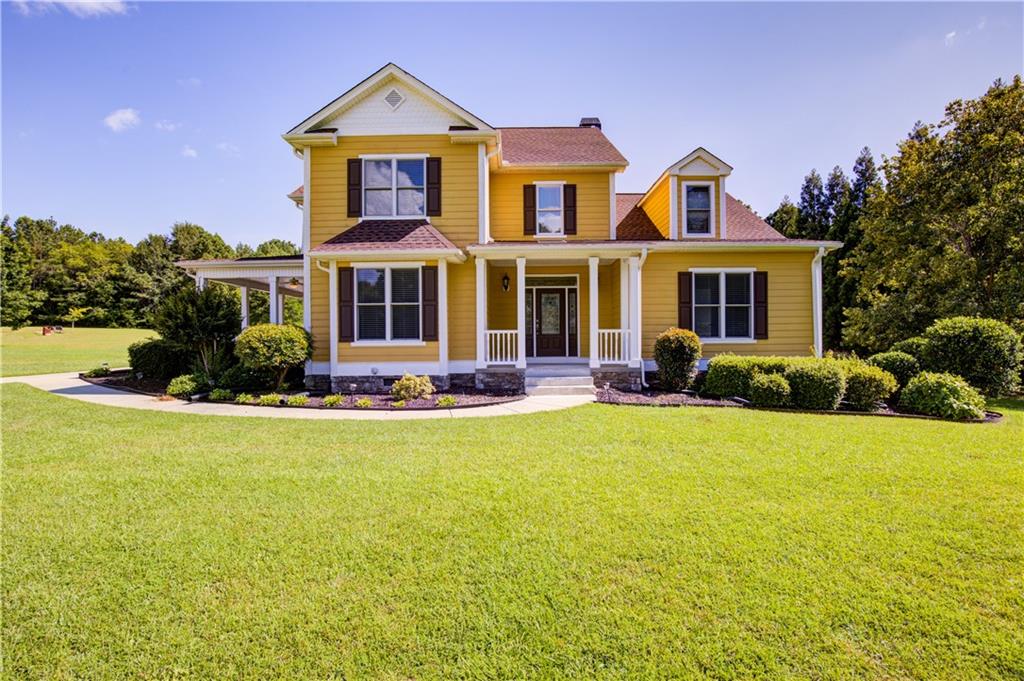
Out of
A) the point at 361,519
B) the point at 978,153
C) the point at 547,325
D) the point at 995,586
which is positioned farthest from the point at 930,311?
the point at 361,519

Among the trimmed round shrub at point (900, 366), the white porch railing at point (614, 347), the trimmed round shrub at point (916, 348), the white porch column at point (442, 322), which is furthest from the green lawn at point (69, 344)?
the trimmed round shrub at point (916, 348)

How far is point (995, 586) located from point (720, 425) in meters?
4.28

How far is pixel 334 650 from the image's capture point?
2.43 metres

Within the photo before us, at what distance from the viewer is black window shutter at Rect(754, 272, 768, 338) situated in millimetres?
12922

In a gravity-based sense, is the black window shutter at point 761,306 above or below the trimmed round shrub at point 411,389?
above

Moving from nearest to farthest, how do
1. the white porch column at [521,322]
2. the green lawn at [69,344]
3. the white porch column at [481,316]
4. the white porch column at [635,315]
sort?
the white porch column at [521,322], the white porch column at [481,316], the white porch column at [635,315], the green lawn at [69,344]

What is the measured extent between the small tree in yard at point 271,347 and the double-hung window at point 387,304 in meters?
1.42

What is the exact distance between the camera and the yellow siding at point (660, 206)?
13820 mm

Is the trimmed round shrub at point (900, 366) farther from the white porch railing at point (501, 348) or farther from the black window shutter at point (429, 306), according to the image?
the black window shutter at point (429, 306)

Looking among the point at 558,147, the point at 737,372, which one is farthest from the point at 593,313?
the point at 558,147

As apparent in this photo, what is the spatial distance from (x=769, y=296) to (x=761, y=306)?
1.34 ft

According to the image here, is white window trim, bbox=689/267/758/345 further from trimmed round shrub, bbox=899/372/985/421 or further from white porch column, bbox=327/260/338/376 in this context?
white porch column, bbox=327/260/338/376

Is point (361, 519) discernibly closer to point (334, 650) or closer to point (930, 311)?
point (334, 650)

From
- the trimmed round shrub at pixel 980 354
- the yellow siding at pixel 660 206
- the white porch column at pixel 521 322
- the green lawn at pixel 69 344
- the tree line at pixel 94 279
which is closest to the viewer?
the trimmed round shrub at pixel 980 354
